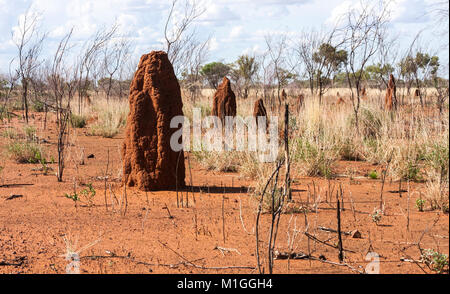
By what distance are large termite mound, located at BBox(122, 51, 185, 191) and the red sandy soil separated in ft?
0.79

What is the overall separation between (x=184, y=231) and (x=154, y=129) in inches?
78.8

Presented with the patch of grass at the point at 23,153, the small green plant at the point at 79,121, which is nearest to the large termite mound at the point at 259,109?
the patch of grass at the point at 23,153

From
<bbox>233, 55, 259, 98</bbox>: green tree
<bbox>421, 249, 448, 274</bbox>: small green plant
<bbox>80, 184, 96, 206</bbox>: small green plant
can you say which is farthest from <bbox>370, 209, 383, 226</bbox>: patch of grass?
<bbox>233, 55, 259, 98</bbox>: green tree

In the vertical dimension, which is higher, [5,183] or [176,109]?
[176,109]

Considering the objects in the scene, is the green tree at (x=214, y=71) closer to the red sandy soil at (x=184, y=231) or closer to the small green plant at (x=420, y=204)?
the red sandy soil at (x=184, y=231)

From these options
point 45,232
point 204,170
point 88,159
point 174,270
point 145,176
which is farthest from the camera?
point 88,159

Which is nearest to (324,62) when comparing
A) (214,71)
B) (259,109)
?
(259,109)

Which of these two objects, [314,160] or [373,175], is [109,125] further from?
[373,175]

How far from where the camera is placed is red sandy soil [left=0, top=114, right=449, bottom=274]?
4.06 m

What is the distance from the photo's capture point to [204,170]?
8938 mm

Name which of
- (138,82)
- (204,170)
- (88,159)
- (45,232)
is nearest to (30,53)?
(88,159)

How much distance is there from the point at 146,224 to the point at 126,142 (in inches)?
72.3

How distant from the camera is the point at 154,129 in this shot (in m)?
6.59
